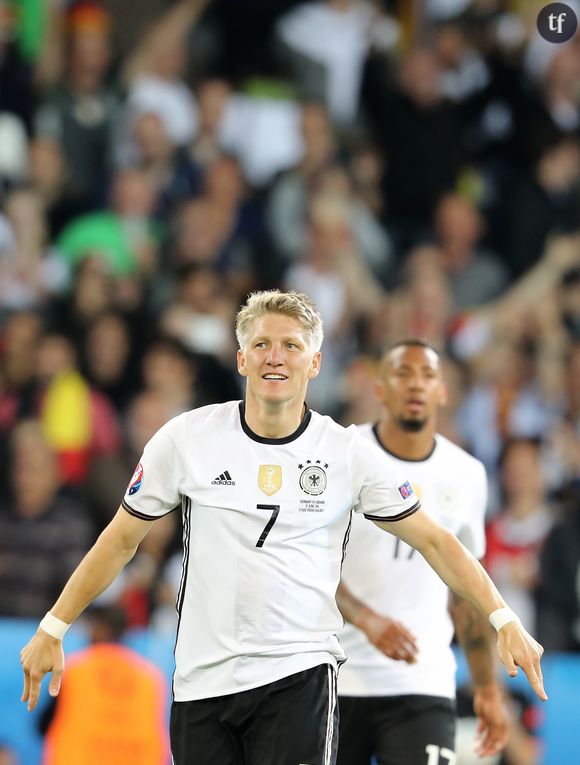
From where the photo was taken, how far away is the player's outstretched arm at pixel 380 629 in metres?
5.72

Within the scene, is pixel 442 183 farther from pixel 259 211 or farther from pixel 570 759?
pixel 570 759

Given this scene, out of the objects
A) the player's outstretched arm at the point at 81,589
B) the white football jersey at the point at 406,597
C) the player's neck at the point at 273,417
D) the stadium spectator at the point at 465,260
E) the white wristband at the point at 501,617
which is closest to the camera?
the white wristband at the point at 501,617

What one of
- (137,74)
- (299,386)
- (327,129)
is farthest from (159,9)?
(299,386)

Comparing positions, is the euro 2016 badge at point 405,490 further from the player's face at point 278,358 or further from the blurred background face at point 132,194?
the blurred background face at point 132,194

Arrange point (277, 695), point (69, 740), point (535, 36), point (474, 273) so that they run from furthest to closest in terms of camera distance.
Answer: point (535, 36)
point (474, 273)
point (69, 740)
point (277, 695)

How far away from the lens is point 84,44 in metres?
12.0

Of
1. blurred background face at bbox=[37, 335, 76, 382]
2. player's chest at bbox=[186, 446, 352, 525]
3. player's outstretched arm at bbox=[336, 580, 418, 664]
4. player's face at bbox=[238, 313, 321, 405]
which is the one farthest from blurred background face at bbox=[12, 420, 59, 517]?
player's face at bbox=[238, 313, 321, 405]

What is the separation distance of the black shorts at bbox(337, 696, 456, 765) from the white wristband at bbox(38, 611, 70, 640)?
62.7 inches

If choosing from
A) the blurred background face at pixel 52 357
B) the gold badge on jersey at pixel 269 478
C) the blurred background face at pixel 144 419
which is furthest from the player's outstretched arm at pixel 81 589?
the blurred background face at pixel 52 357

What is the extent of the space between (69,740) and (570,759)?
9.23ft

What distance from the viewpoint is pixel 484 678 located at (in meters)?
6.32

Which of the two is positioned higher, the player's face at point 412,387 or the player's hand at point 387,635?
the player's face at point 412,387

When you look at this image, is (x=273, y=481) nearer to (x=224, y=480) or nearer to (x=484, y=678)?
(x=224, y=480)

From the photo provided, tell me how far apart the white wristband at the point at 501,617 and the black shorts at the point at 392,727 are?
1241 mm
